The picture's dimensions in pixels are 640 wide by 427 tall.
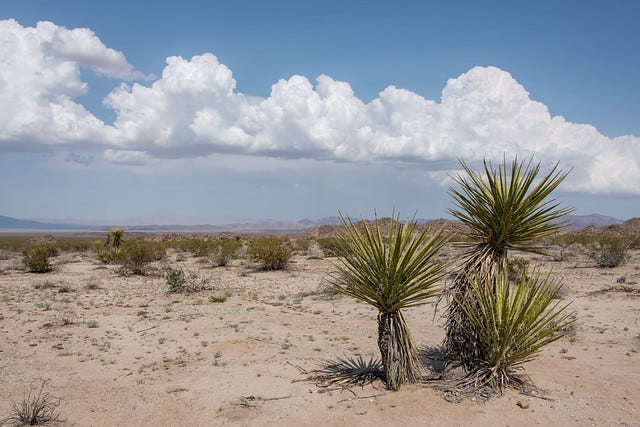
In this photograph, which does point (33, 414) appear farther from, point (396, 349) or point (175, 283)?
point (175, 283)

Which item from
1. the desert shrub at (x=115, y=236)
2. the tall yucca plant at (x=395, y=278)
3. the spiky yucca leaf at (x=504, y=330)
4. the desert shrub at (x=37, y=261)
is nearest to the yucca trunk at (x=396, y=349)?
the tall yucca plant at (x=395, y=278)

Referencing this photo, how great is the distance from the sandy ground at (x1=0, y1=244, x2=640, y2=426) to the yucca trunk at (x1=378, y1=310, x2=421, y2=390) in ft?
0.63

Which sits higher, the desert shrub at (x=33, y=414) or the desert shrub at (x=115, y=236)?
the desert shrub at (x=115, y=236)

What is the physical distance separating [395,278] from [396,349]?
101cm

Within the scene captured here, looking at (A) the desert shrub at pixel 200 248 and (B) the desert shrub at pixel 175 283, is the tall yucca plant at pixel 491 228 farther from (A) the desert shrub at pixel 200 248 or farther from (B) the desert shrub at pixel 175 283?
(A) the desert shrub at pixel 200 248

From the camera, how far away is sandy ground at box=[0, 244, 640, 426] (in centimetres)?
593

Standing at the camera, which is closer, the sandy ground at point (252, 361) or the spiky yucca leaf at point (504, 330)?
the sandy ground at point (252, 361)

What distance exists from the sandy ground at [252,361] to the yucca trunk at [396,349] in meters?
0.19

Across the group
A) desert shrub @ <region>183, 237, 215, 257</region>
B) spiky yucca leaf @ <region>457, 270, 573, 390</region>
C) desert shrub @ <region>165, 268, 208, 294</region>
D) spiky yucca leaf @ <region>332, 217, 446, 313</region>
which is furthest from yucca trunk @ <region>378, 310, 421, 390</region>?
desert shrub @ <region>183, 237, 215, 257</region>

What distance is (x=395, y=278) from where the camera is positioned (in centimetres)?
632

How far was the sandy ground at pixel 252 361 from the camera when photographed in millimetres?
5926

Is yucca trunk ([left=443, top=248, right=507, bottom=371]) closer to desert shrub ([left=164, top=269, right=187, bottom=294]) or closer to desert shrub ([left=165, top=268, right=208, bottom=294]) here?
desert shrub ([left=165, top=268, right=208, bottom=294])

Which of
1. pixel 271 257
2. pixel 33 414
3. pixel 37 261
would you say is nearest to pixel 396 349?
pixel 33 414

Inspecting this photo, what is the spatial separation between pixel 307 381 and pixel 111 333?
17.0ft
